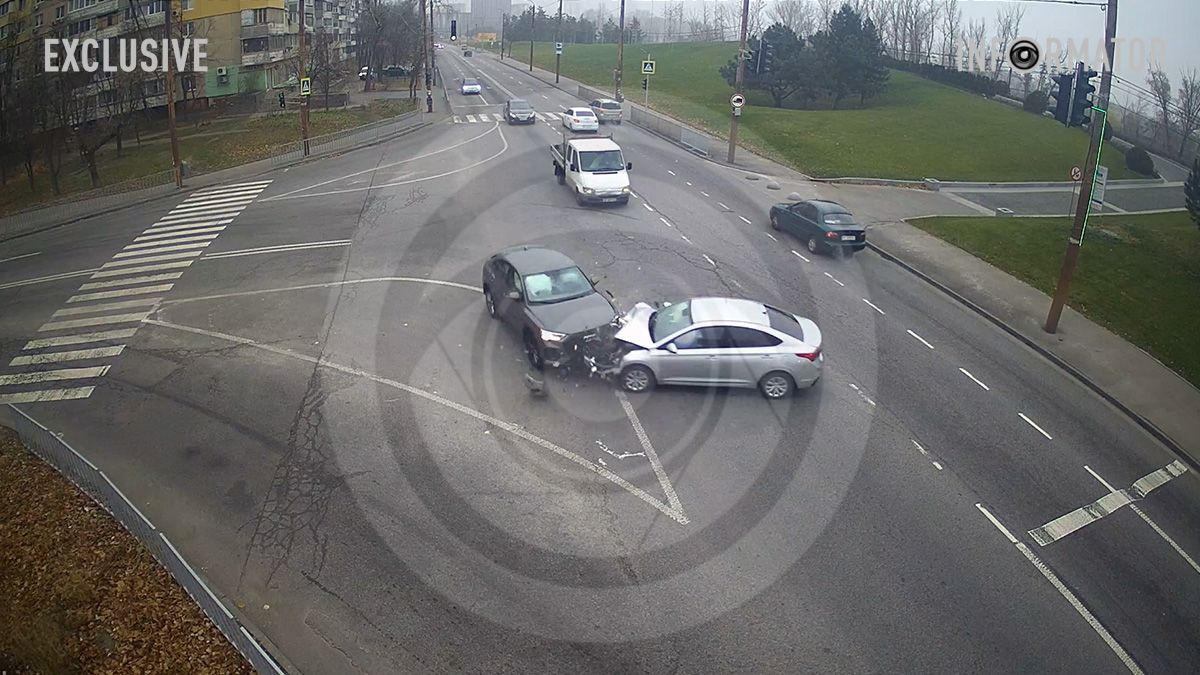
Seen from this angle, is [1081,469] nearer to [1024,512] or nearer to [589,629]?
[1024,512]

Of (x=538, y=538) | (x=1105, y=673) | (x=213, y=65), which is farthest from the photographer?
(x=213, y=65)

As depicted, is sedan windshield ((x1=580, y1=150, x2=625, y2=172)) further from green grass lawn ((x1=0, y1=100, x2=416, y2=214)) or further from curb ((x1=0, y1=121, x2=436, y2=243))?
green grass lawn ((x1=0, y1=100, x2=416, y2=214))

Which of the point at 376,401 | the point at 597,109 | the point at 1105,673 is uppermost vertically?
the point at 597,109

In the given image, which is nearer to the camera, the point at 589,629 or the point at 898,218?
the point at 589,629

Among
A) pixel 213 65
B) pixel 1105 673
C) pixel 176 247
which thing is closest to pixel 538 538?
pixel 1105 673

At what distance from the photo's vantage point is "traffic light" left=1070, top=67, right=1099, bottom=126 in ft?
48.9

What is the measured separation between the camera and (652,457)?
483 inches

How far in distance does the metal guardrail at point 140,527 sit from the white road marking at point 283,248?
917 centimetres

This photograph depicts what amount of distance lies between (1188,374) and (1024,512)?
830cm

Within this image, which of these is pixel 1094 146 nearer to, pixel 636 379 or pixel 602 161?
pixel 636 379

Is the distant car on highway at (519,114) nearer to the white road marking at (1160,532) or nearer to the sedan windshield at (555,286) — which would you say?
the sedan windshield at (555,286)

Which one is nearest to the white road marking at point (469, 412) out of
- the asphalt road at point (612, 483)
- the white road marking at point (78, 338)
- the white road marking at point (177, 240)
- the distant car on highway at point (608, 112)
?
the asphalt road at point (612, 483)

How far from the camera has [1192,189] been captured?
26.1 metres

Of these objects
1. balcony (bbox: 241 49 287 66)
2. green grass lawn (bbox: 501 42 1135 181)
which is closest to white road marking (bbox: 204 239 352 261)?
green grass lawn (bbox: 501 42 1135 181)
